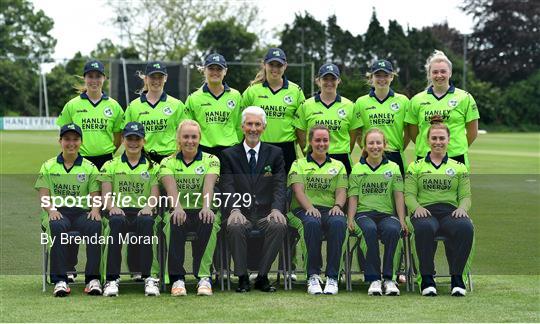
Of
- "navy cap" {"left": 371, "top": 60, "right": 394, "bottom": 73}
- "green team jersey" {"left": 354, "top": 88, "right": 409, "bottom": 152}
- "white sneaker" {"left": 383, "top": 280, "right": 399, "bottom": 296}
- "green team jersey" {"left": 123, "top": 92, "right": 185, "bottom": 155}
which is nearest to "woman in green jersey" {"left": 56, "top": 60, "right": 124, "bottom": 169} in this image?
"green team jersey" {"left": 123, "top": 92, "right": 185, "bottom": 155}

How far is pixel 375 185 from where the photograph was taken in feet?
25.1

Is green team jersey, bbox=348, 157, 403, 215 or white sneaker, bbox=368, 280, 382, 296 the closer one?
white sneaker, bbox=368, 280, 382, 296

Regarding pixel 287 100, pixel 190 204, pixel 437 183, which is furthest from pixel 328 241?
pixel 287 100

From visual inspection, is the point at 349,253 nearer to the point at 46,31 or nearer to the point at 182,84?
the point at 182,84

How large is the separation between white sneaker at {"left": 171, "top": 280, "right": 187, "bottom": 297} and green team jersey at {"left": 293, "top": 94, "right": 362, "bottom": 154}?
6.23ft

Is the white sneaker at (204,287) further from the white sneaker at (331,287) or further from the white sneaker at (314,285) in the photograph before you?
the white sneaker at (331,287)

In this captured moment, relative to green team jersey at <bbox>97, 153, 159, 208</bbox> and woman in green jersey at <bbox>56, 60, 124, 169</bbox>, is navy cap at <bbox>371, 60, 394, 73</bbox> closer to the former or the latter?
green team jersey at <bbox>97, 153, 159, 208</bbox>

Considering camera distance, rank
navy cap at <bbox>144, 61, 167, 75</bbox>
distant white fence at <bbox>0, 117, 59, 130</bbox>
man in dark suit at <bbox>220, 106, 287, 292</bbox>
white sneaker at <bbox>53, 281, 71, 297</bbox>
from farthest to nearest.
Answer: distant white fence at <bbox>0, 117, 59, 130</bbox>
navy cap at <bbox>144, 61, 167, 75</bbox>
man in dark suit at <bbox>220, 106, 287, 292</bbox>
white sneaker at <bbox>53, 281, 71, 297</bbox>

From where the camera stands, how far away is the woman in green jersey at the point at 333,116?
8.14 meters

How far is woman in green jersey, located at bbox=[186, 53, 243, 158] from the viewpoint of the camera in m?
8.22

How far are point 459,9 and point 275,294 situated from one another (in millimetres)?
66857

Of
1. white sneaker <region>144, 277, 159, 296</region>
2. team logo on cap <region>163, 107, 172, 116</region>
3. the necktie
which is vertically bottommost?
white sneaker <region>144, 277, 159, 296</region>

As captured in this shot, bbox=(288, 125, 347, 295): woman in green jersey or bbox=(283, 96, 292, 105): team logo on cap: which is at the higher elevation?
bbox=(283, 96, 292, 105): team logo on cap

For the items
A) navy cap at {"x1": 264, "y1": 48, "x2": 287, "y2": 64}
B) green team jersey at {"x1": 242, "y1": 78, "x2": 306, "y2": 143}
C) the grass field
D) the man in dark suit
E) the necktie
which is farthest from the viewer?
green team jersey at {"x1": 242, "y1": 78, "x2": 306, "y2": 143}
